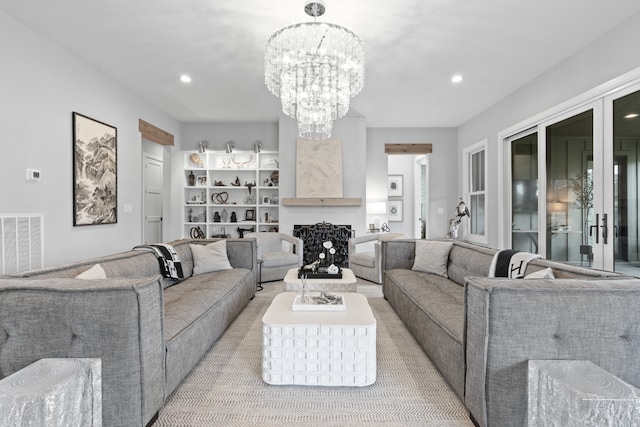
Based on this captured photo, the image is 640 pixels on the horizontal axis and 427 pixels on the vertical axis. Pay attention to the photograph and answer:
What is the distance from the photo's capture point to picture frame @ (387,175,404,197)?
809cm

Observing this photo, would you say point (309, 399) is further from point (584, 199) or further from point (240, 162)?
point (240, 162)

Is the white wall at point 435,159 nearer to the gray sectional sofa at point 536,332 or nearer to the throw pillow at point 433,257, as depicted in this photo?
the throw pillow at point 433,257

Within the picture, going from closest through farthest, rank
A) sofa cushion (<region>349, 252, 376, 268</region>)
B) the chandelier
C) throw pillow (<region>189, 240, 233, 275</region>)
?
the chandelier → throw pillow (<region>189, 240, 233, 275</region>) → sofa cushion (<region>349, 252, 376, 268</region>)

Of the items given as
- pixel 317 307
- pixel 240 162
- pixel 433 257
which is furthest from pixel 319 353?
pixel 240 162

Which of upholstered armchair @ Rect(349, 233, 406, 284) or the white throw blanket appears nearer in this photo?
the white throw blanket

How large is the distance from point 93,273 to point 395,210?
21.6 feet

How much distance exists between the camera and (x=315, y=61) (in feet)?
9.36

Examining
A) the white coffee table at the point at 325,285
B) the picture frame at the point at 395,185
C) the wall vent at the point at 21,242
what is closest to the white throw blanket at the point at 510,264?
the white coffee table at the point at 325,285

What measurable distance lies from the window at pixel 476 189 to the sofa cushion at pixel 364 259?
2.16 m

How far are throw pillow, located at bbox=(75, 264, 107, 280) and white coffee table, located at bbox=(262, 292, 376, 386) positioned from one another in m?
1.09

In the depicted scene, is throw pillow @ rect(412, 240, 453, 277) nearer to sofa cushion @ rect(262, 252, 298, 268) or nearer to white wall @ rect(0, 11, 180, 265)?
sofa cushion @ rect(262, 252, 298, 268)

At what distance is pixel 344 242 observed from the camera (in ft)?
20.6

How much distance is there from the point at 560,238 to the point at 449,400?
3013mm

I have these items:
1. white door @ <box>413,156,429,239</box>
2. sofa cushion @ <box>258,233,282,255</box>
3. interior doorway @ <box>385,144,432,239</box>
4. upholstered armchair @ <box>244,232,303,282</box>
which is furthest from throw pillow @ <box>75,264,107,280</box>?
white door @ <box>413,156,429,239</box>
